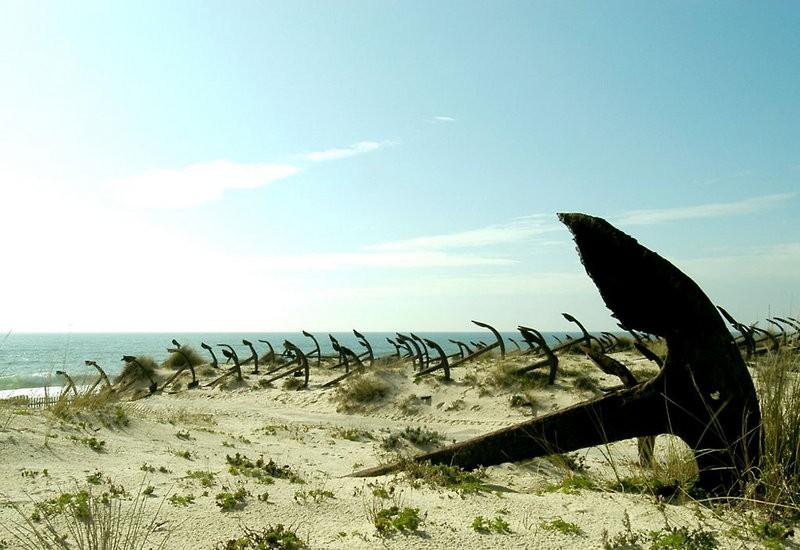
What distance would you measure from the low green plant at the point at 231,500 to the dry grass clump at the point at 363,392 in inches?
415

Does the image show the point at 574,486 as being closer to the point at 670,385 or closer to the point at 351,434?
the point at 670,385

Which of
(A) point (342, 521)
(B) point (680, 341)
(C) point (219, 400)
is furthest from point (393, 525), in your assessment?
(C) point (219, 400)

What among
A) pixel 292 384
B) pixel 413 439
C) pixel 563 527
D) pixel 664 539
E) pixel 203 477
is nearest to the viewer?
pixel 664 539

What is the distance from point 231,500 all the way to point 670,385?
313 centimetres

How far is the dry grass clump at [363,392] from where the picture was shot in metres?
15.0

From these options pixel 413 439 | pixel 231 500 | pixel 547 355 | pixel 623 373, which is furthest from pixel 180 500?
pixel 547 355

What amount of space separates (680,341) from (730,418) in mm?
597

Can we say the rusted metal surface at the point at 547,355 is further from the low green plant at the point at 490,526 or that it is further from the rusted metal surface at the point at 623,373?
the low green plant at the point at 490,526

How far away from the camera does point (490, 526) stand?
3605 mm

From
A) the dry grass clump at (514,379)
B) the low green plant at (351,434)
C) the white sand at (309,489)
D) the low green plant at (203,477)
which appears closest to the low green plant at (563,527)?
the white sand at (309,489)

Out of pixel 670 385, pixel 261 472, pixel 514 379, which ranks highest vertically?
pixel 670 385

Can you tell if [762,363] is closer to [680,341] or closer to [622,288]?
[680,341]

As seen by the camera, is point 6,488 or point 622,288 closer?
point 622,288

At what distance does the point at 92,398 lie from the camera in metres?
8.66
